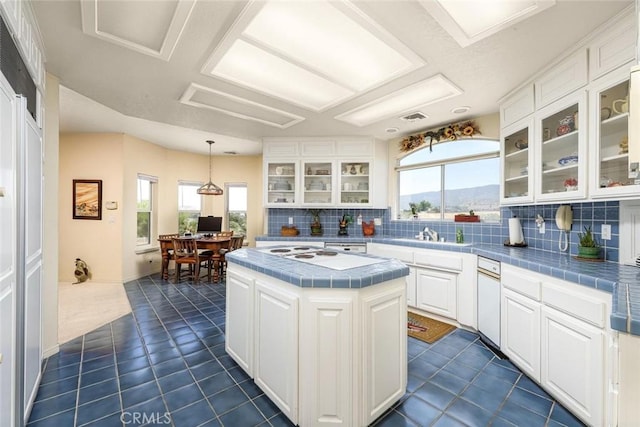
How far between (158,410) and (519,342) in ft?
8.49

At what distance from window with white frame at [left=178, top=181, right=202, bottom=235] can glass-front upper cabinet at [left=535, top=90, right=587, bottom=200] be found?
19.7ft

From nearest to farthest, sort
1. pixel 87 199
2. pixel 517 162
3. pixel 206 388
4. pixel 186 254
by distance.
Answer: pixel 206 388
pixel 517 162
pixel 87 199
pixel 186 254

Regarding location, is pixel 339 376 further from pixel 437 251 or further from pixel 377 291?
pixel 437 251

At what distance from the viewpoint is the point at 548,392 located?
184 centimetres

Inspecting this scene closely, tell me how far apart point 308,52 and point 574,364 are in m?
2.68

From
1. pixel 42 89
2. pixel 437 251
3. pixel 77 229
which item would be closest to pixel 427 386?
pixel 437 251

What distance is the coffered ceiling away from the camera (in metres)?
1.61

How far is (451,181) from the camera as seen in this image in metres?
3.80

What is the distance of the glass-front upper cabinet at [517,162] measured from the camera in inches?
96.6

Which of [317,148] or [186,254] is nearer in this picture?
[317,148]

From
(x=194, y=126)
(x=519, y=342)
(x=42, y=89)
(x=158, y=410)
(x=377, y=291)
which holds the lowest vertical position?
(x=158, y=410)

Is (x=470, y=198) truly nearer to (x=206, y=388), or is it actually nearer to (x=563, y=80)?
(x=563, y=80)

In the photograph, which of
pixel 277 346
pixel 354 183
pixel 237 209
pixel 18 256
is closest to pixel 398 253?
pixel 354 183

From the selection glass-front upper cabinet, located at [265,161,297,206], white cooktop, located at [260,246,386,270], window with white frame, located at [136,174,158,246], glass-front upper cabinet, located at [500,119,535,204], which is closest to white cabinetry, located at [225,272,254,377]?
white cooktop, located at [260,246,386,270]
